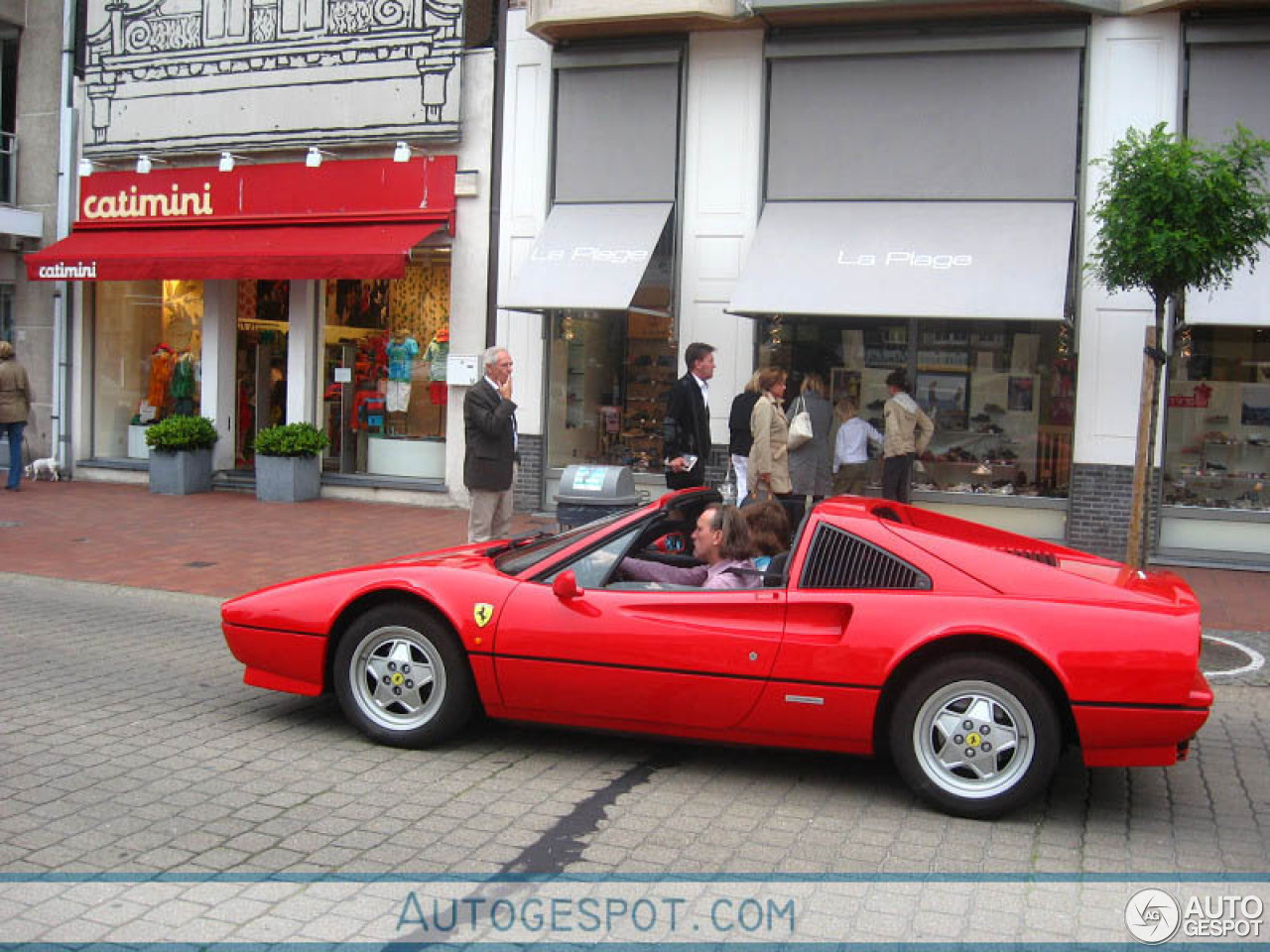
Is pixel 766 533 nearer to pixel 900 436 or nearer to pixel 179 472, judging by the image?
pixel 900 436

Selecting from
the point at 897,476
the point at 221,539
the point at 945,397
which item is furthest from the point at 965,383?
the point at 221,539

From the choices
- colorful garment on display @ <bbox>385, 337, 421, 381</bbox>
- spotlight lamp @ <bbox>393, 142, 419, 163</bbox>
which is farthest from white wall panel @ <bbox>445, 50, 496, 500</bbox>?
colorful garment on display @ <bbox>385, 337, 421, 381</bbox>

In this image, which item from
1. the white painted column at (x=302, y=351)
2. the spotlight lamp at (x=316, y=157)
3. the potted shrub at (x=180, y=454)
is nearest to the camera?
the spotlight lamp at (x=316, y=157)

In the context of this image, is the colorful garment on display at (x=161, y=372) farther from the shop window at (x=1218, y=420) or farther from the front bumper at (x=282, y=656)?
the shop window at (x=1218, y=420)

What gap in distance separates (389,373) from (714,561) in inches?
425

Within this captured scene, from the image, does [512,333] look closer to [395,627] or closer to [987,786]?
[395,627]

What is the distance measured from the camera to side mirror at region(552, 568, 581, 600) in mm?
5293

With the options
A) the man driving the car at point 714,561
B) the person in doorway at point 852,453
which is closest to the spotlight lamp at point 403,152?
the person in doorway at point 852,453

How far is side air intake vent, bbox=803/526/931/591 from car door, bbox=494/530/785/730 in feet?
0.63

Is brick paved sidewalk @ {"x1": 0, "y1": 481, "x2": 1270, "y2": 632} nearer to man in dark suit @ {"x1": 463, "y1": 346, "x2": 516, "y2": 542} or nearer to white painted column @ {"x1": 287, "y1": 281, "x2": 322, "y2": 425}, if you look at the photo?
white painted column @ {"x1": 287, "y1": 281, "x2": 322, "y2": 425}

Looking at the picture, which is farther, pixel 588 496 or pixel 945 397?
pixel 945 397

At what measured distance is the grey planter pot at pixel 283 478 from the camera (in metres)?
15.2

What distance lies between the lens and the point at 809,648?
16.4 feet

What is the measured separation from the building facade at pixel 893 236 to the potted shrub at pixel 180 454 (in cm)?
447
